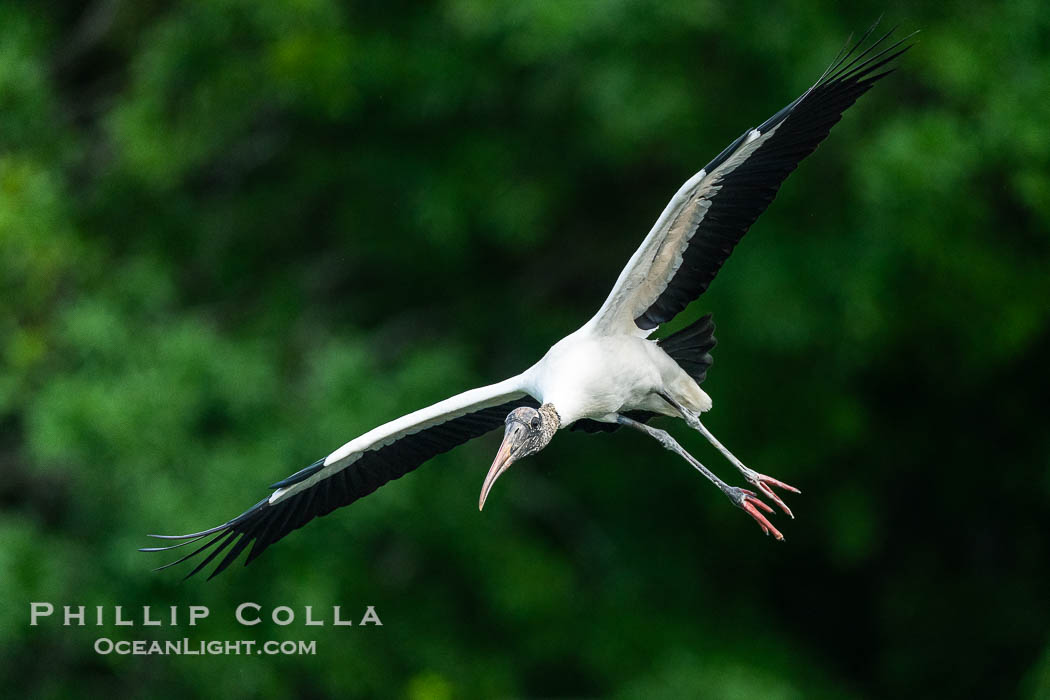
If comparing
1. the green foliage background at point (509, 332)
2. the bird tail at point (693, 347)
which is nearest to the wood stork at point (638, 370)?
the bird tail at point (693, 347)

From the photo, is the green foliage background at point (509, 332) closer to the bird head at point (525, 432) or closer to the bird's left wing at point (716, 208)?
the bird's left wing at point (716, 208)

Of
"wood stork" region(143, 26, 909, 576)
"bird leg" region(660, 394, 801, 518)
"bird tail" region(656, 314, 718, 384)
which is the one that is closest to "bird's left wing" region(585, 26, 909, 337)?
"wood stork" region(143, 26, 909, 576)

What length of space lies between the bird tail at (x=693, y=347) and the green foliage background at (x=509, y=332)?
12.3 feet

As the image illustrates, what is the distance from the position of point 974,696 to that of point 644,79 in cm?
551

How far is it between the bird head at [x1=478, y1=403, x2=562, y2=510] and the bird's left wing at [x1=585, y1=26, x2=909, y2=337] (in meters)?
0.36

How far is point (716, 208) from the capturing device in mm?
5219

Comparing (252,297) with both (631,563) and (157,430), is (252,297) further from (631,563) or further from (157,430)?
(631,563)

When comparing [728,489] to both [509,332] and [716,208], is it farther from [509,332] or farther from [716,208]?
[509,332]

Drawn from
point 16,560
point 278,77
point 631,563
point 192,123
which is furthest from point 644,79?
point 16,560

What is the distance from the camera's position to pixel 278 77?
9984 millimetres

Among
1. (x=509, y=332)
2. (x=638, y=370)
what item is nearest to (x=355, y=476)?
(x=638, y=370)

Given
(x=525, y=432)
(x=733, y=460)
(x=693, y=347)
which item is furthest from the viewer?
(x=693, y=347)

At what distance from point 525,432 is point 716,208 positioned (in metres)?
1.02

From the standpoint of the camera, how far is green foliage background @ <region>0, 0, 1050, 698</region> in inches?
366
